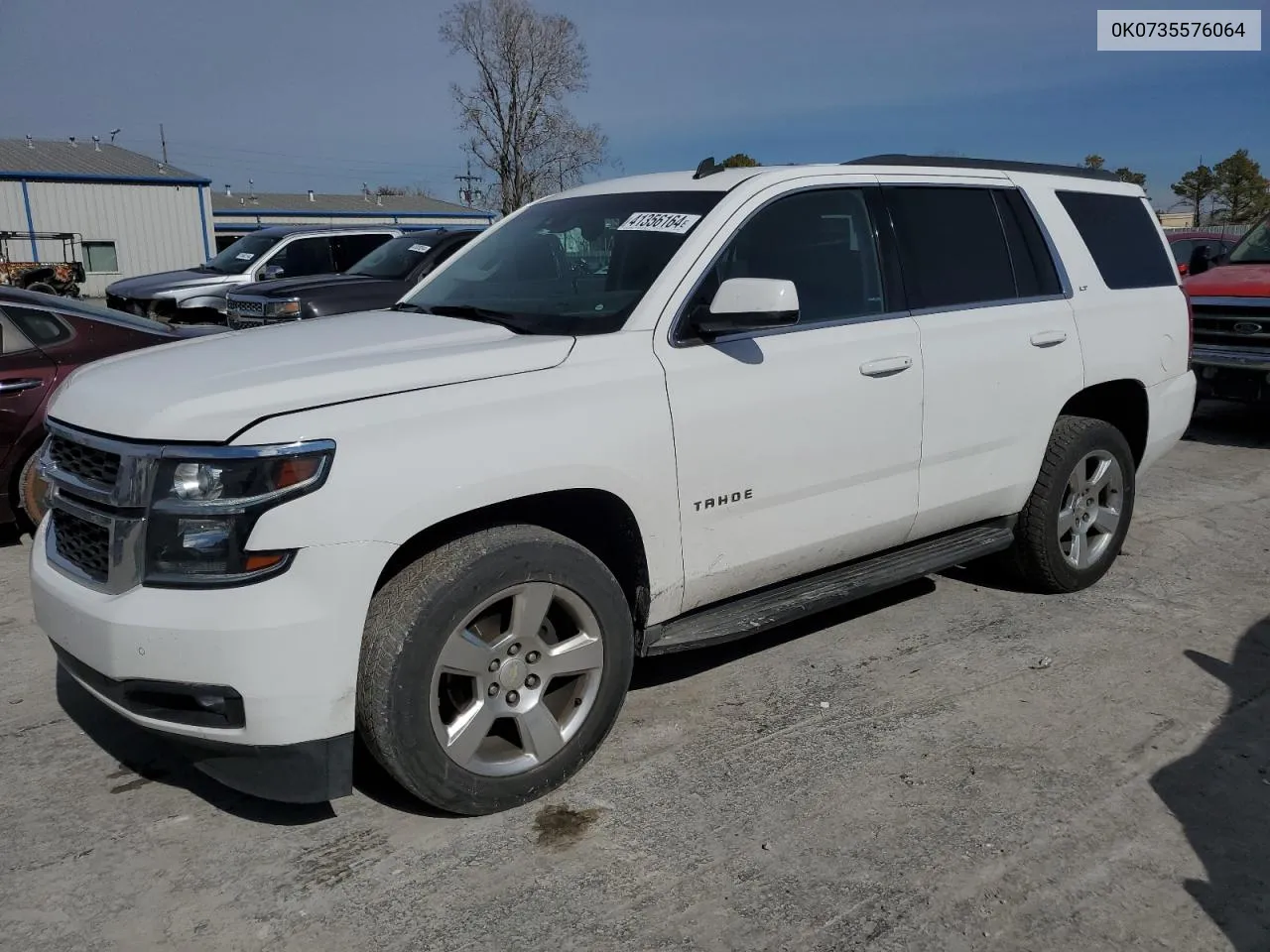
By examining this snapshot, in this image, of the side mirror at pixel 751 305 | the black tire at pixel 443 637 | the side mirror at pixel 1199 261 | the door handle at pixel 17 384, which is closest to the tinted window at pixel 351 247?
the door handle at pixel 17 384

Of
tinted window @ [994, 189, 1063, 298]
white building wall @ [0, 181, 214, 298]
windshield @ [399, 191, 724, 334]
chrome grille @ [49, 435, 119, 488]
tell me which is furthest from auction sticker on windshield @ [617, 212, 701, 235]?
white building wall @ [0, 181, 214, 298]

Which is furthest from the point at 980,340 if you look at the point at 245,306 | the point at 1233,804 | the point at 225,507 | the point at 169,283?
the point at 169,283

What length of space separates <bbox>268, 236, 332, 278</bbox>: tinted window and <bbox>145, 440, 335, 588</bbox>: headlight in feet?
38.3

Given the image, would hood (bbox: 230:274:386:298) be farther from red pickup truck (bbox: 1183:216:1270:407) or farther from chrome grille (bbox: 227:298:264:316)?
red pickup truck (bbox: 1183:216:1270:407)

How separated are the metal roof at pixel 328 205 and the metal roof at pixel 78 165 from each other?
8898 millimetres

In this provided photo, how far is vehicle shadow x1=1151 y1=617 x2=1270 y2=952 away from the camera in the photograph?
273 cm

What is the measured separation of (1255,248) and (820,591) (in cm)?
876

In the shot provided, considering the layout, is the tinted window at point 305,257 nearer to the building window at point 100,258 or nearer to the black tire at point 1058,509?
the black tire at point 1058,509

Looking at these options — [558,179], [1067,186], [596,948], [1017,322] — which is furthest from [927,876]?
[558,179]

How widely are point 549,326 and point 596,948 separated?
1.91 m

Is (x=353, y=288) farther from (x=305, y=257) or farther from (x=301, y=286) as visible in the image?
(x=305, y=257)

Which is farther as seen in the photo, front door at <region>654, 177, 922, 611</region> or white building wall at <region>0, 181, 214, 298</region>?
white building wall at <region>0, 181, 214, 298</region>

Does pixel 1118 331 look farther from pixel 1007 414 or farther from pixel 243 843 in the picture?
pixel 243 843

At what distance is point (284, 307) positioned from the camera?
9.25m
